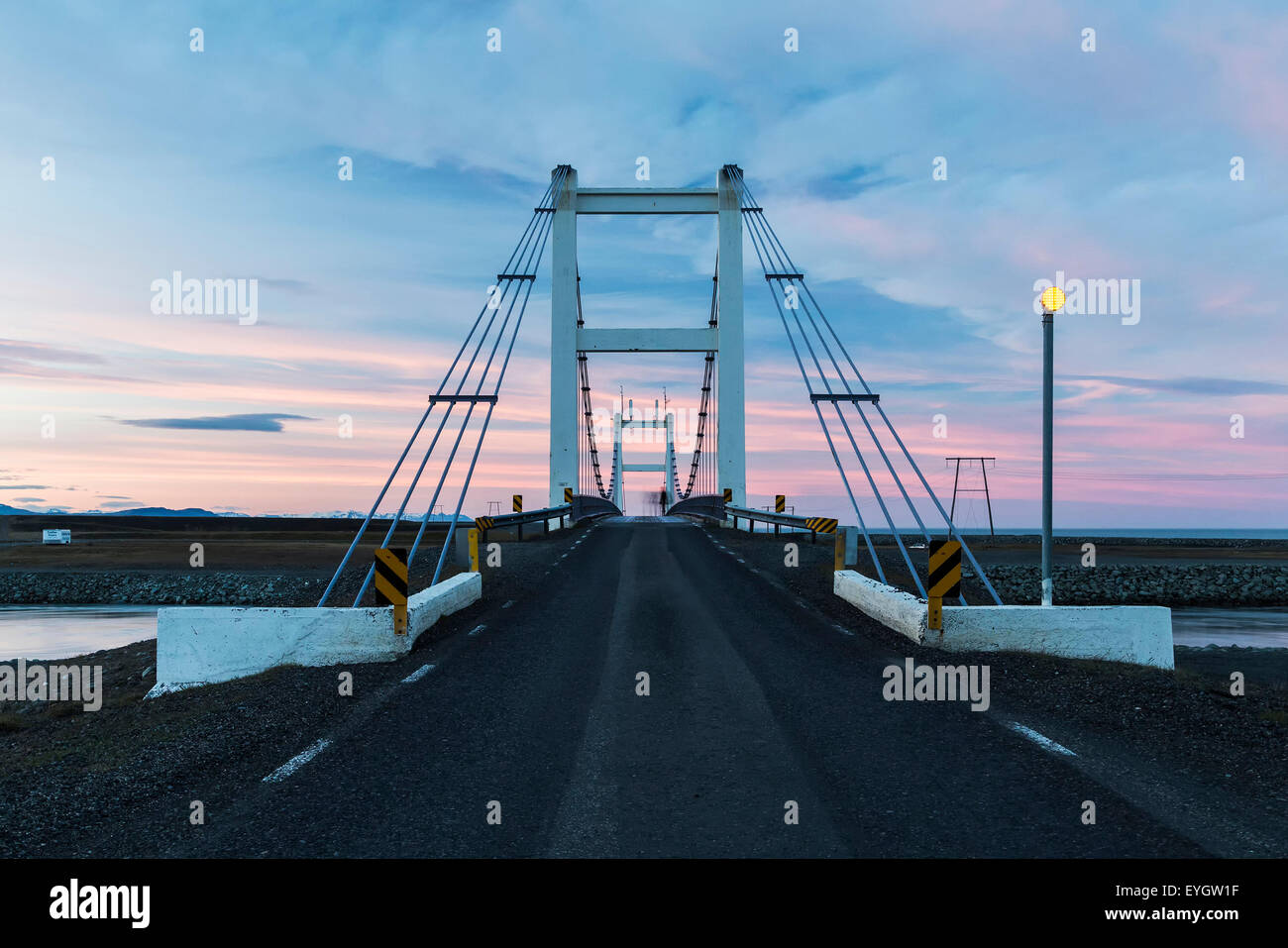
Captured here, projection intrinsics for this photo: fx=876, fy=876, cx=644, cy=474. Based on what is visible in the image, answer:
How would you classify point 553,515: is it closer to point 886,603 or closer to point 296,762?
point 886,603

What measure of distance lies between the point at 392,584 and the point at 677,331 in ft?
99.4

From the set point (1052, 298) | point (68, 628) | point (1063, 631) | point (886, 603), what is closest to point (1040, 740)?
point (1063, 631)

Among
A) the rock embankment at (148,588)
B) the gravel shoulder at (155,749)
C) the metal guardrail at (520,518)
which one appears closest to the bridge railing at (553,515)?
the metal guardrail at (520,518)

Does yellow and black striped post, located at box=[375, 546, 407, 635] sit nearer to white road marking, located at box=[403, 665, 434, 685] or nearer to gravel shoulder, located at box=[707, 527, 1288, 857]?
white road marking, located at box=[403, 665, 434, 685]

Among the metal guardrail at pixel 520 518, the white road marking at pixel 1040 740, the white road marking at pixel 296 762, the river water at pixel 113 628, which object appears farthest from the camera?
the river water at pixel 113 628

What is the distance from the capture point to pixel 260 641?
1030 cm

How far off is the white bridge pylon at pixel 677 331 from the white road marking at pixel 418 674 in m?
27.8

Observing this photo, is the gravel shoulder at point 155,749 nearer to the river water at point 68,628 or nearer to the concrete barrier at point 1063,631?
the concrete barrier at point 1063,631

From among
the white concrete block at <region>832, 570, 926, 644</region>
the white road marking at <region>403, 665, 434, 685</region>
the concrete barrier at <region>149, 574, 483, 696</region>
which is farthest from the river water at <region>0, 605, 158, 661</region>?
the white concrete block at <region>832, 570, 926, 644</region>

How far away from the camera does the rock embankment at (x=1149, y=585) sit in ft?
116
